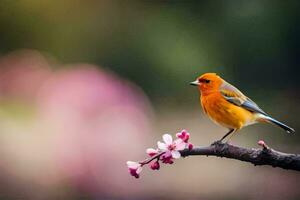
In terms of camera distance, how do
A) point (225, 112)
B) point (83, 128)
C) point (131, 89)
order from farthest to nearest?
point (131, 89)
point (83, 128)
point (225, 112)

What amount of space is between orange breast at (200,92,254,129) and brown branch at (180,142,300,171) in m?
0.55

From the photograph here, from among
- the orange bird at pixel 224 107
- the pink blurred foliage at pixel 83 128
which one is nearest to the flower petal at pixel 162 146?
the orange bird at pixel 224 107

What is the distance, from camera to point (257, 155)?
1.29 meters

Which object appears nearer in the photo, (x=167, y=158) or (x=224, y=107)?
(x=167, y=158)

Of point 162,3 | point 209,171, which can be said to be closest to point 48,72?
point 209,171

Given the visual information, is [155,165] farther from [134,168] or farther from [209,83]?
[209,83]

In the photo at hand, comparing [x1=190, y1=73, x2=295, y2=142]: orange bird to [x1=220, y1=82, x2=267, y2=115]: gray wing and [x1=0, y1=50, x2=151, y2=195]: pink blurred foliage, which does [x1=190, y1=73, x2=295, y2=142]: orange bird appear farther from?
[x1=0, y1=50, x2=151, y2=195]: pink blurred foliage

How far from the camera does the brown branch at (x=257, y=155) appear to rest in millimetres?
1243

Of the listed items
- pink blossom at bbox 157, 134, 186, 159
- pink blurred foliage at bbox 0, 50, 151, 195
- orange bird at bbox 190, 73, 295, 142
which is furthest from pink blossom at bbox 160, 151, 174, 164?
pink blurred foliage at bbox 0, 50, 151, 195

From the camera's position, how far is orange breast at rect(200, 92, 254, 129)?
6.15 ft

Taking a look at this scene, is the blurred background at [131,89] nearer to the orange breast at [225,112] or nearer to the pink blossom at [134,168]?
the orange breast at [225,112]

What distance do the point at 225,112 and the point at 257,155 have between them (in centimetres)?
59

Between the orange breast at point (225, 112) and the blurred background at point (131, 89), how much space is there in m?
3.44

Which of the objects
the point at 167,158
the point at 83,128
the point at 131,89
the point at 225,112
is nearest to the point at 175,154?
the point at 167,158
